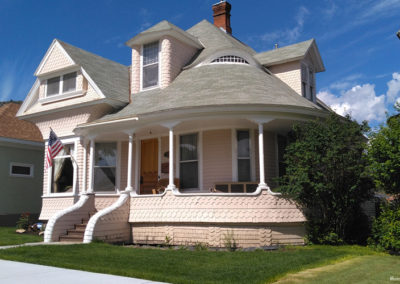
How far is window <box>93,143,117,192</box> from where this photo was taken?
15922 millimetres

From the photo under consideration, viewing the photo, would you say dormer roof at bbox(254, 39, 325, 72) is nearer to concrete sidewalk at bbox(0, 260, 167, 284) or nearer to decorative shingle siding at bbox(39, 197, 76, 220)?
decorative shingle siding at bbox(39, 197, 76, 220)

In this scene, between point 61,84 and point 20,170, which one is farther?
point 20,170

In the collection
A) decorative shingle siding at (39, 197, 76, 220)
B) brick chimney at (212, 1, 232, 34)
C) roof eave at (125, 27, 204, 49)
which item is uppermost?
brick chimney at (212, 1, 232, 34)

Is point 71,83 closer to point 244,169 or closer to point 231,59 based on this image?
point 231,59

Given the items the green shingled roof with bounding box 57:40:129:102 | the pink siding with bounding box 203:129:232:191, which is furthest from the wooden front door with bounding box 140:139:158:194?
the pink siding with bounding box 203:129:232:191

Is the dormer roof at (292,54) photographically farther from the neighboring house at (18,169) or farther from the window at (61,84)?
the neighboring house at (18,169)

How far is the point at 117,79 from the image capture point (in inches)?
705

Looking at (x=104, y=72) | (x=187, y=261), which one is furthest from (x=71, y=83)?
(x=187, y=261)

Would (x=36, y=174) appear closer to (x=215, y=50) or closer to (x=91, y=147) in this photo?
(x=91, y=147)

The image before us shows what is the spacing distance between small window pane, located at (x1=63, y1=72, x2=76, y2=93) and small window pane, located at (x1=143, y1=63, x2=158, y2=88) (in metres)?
2.97

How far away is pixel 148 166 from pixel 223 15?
10859 millimetres

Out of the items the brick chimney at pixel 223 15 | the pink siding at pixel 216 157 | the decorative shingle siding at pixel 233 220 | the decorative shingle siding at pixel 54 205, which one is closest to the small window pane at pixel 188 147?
the pink siding at pixel 216 157

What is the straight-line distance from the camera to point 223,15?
887 inches

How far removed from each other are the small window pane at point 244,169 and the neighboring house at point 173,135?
0.11ft
